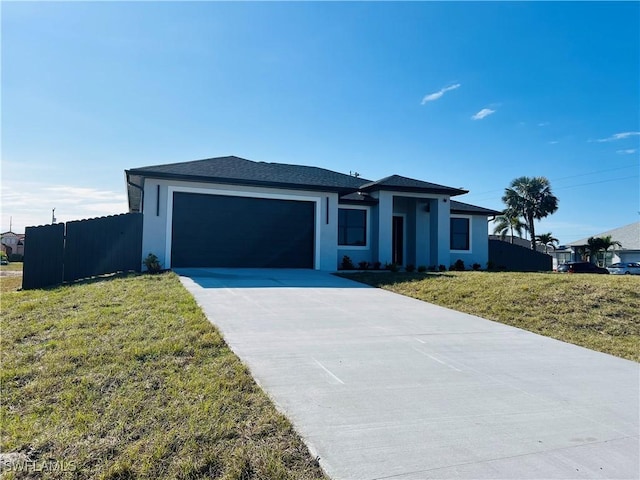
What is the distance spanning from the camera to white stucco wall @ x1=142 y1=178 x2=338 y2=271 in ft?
44.4

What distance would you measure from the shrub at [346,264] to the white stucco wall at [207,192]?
3.11 ft

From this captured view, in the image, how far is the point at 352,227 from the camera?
1784 cm

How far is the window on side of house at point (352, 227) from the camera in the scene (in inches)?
696

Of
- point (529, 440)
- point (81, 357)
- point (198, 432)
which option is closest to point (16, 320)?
point (81, 357)

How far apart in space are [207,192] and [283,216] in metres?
2.99

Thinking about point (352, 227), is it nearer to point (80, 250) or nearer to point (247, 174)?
point (247, 174)

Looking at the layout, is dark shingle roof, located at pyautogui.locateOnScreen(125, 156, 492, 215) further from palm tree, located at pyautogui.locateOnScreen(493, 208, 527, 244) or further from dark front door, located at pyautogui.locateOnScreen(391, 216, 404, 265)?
palm tree, located at pyautogui.locateOnScreen(493, 208, 527, 244)

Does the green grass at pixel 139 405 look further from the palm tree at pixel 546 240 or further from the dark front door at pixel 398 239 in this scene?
the palm tree at pixel 546 240

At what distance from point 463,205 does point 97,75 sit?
1725cm

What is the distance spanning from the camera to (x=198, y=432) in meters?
3.04

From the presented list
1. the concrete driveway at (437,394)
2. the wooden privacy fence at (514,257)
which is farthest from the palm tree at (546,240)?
the concrete driveway at (437,394)

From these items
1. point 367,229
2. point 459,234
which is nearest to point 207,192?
point 367,229

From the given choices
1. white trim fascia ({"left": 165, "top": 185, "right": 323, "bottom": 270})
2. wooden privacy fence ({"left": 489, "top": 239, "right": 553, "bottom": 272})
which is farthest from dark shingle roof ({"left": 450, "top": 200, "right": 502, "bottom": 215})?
white trim fascia ({"left": 165, "top": 185, "right": 323, "bottom": 270})

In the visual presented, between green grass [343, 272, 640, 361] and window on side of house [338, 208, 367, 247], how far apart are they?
6470mm
